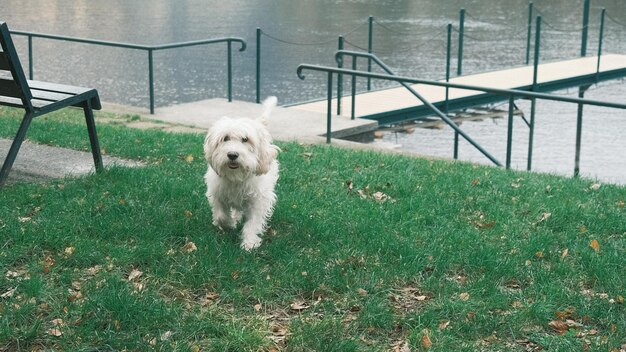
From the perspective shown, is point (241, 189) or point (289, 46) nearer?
point (241, 189)

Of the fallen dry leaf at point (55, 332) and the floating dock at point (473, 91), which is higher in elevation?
the fallen dry leaf at point (55, 332)

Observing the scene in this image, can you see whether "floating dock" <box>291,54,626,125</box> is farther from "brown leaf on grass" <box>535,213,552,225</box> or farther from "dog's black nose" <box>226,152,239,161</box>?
"dog's black nose" <box>226,152,239,161</box>

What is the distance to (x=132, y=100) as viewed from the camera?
16531 millimetres

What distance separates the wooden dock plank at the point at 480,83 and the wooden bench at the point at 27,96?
22.2ft

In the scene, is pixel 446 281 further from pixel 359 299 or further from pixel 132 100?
pixel 132 100

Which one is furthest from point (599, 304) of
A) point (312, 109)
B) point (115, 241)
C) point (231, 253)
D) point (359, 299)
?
point (312, 109)

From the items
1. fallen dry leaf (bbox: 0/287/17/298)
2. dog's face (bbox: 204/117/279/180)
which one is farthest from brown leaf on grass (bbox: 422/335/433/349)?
fallen dry leaf (bbox: 0/287/17/298)

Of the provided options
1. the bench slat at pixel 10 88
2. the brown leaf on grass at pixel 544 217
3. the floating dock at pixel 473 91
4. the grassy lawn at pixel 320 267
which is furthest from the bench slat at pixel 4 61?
the floating dock at pixel 473 91

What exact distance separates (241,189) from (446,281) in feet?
4.42

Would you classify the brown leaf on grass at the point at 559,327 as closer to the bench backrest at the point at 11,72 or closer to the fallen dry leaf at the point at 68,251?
the fallen dry leaf at the point at 68,251

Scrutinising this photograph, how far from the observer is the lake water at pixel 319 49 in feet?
45.1

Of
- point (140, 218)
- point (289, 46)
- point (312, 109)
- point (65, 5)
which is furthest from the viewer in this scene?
point (65, 5)

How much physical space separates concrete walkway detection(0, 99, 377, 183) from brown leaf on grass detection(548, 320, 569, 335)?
12.2 feet

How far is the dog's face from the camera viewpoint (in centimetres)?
526
